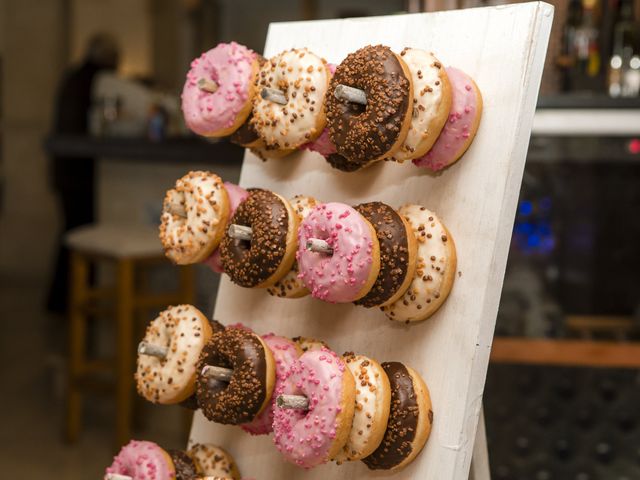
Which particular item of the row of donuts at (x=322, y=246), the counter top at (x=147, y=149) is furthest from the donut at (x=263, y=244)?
the counter top at (x=147, y=149)

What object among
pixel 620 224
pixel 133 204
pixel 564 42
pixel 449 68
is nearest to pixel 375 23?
pixel 449 68

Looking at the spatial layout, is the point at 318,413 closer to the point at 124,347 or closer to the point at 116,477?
the point at 116,477

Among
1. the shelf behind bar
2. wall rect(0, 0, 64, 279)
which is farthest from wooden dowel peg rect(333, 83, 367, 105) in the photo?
wall rect(0, 0, 64, 279)

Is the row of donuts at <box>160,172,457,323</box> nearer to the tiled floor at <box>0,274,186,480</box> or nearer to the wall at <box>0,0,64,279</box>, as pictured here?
the tiled floor at <box>0,274,186,480</box>

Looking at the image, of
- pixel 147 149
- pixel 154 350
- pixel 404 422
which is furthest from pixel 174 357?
pixel 147 149

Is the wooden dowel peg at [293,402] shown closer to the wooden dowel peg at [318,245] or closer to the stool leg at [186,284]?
the wooden dowel peg at [318,245]

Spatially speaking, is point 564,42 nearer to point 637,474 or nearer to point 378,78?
point 637,474
